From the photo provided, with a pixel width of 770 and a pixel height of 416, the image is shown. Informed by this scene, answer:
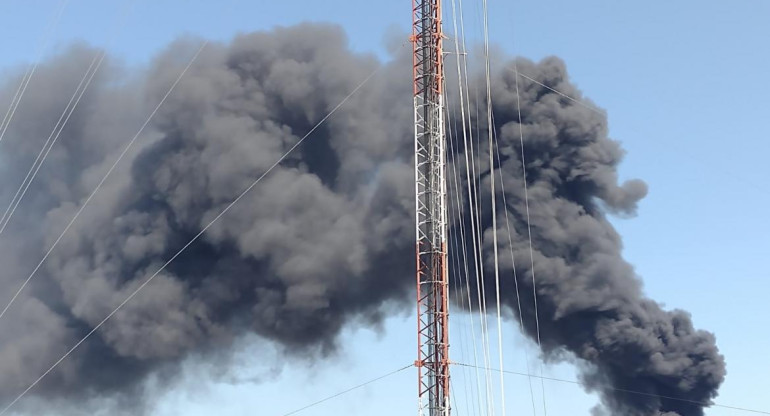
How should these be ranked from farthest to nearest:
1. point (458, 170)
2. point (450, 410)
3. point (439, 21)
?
point (458, 170) → point (439, 21) → point (450, 410)

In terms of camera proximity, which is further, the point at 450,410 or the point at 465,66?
the point at 465,66

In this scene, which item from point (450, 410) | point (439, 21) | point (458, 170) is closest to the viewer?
point (450, 410)

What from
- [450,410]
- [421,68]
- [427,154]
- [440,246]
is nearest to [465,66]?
[421,68]

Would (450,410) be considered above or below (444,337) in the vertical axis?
below

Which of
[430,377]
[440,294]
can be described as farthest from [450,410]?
[440,294]

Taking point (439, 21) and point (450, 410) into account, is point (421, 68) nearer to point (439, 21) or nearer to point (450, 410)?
point (439, 21)

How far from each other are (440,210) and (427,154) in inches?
114

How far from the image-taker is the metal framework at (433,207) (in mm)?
48812

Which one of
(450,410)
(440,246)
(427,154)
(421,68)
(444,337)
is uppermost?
(421,68)

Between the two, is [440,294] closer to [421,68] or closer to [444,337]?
[444,337]

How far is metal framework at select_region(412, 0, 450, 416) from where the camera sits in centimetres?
4881

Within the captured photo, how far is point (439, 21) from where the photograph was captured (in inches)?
2040

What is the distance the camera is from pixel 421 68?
52.4m

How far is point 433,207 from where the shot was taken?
50.2 m
